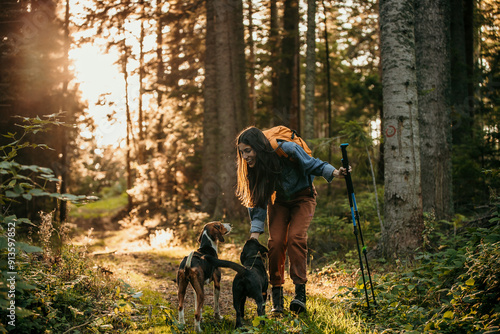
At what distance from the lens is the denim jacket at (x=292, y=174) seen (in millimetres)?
4547

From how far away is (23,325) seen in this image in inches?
131

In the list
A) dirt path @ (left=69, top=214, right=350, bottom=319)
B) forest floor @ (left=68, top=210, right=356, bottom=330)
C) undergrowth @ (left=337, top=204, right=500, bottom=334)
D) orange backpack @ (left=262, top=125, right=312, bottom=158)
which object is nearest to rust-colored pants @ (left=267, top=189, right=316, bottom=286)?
orange backpack @ (left=262, top=125, right=312, bottom=158)

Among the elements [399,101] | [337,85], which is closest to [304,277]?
[399,101]

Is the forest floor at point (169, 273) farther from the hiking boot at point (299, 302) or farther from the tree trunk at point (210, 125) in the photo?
the tree trunk at point (210, 125)

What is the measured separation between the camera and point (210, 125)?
45.8 feet

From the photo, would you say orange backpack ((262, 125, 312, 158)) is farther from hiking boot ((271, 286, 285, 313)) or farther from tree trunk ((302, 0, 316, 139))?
tree trunk ((302, 0, 316, 139))

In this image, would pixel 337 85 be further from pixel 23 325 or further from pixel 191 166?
pixel 23 325

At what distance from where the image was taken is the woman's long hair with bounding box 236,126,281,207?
4465 mm

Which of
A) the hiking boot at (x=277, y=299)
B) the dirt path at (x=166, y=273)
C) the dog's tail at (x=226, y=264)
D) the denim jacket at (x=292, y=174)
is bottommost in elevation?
the dirt path at (x=166, y=273)

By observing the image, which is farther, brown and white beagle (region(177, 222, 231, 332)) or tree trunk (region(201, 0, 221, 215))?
tree trunk (region(201, 0, 221, 215))

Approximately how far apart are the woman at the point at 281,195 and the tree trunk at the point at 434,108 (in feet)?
14.7

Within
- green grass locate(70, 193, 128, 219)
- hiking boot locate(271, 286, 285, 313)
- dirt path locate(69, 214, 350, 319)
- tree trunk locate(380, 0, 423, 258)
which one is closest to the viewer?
hiking boot locate(271, 286, 285, 313)

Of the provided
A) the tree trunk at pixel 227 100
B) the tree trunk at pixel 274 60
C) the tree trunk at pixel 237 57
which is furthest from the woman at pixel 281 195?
the tree trunk at pixel 274 60

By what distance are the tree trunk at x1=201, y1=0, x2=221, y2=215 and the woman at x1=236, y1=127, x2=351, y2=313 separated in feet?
29.9
